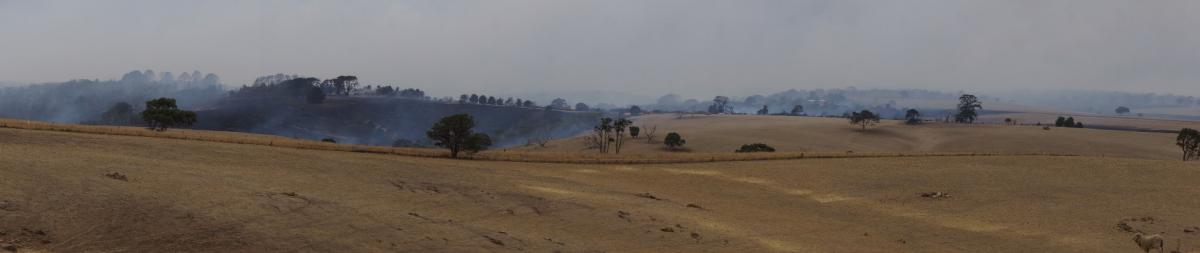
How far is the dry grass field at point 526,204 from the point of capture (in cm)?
2356

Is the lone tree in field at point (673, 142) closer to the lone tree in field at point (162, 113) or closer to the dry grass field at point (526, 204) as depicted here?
the lone tree in field at point (162, 113)

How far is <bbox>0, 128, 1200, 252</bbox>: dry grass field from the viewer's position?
77.3 feet

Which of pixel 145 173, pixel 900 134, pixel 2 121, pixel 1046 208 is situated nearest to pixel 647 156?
pixel 1046 208

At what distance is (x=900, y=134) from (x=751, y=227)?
178m

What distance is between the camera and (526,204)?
33969mm

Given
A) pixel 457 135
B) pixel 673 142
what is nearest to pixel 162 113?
pixel 457 135

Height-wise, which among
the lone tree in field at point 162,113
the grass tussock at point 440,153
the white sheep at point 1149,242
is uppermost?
the lone tree in field at point 162,113

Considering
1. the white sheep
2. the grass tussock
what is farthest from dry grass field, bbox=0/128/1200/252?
the grass tussock

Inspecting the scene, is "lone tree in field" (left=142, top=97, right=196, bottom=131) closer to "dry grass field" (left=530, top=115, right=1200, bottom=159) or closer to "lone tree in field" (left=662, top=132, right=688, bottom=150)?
"dry grass field" (left=530, top=115, right=1200, bottom=159)

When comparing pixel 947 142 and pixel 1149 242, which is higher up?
pixel 947 142

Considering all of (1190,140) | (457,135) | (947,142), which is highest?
(457,135)

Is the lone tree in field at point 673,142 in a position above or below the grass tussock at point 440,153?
below

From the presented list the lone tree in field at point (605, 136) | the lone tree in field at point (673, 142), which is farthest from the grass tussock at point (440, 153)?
the lone tree in field at point (673, 142)

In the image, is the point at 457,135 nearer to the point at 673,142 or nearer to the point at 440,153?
the point at 440,153
